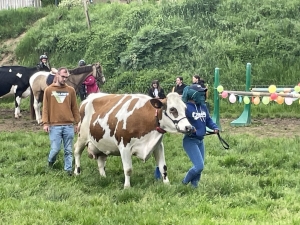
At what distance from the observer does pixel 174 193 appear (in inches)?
274

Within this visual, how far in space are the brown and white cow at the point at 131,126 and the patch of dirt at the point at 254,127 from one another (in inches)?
198

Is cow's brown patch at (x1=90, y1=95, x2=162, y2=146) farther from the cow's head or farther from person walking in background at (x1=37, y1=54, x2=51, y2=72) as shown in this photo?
person walking in background at (x1=37, y1=54, x2=51, y2=72)

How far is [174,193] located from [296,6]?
54.0ft

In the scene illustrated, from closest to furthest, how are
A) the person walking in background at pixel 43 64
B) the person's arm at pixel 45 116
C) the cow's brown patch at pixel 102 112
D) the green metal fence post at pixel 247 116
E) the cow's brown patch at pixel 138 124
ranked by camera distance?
the cow's brown patch at pixel 138 124 → the cow's brown patch at pixel 102 112 → the person's arm at pixel 45 116 → the green metal fence post at pixel 247 116 → the person walking in background at pixel 43 64

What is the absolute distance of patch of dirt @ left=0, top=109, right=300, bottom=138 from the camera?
1243 cm

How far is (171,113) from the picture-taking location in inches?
281

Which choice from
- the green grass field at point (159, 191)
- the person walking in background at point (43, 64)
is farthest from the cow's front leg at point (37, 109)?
the green grass field at point (159, 191)

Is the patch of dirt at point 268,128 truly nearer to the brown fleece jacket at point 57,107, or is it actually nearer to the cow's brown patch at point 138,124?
the cow's brown patch at point 138,124

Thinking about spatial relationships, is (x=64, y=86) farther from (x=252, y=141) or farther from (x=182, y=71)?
(x=182, y=71)

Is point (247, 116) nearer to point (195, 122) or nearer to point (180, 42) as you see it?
point (180, 42)

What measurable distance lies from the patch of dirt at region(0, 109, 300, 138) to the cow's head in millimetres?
5323

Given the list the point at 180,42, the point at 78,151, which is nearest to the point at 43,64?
the point at 180,42

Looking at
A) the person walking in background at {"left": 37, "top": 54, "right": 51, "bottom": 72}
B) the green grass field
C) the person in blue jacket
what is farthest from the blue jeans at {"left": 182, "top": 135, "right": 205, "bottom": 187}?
the person walking in background at {"left": 37, "top": 54, "right": 51, "bottom": 72}

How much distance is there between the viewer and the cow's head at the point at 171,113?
276 inches
